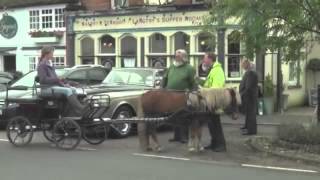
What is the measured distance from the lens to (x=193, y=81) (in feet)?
42.1

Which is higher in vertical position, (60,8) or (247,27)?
(60,8)

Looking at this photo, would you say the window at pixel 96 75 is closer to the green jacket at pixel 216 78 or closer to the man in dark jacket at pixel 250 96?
the man in dark jacket at pixel 250 96

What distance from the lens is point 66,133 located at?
42.2ft

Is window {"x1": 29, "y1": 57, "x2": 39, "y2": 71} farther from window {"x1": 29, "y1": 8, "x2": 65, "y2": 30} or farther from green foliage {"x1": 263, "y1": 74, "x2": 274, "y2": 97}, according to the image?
green foliage {"x1": 263, "y1": 74, "x2": 274, "y2": 97}

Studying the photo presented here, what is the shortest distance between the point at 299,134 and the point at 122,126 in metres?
4.31

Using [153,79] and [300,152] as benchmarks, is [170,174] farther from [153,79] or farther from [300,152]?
[153,79]

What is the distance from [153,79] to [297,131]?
5160mm

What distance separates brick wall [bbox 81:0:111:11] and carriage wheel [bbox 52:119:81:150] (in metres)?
16.5

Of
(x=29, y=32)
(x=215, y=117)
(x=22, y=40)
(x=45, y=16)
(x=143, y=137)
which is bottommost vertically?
(x=143, y=137)

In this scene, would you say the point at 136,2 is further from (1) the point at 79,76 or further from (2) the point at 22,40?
(1) the point at 79,76

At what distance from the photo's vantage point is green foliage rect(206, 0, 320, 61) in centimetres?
1213

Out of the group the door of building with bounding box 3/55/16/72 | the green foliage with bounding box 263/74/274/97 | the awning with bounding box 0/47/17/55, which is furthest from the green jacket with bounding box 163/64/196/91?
the door of building with bounding box 3/55/16/72

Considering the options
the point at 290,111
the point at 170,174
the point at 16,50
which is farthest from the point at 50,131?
the point at 16,50

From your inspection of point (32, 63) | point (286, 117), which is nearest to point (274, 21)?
point (286, 117)
